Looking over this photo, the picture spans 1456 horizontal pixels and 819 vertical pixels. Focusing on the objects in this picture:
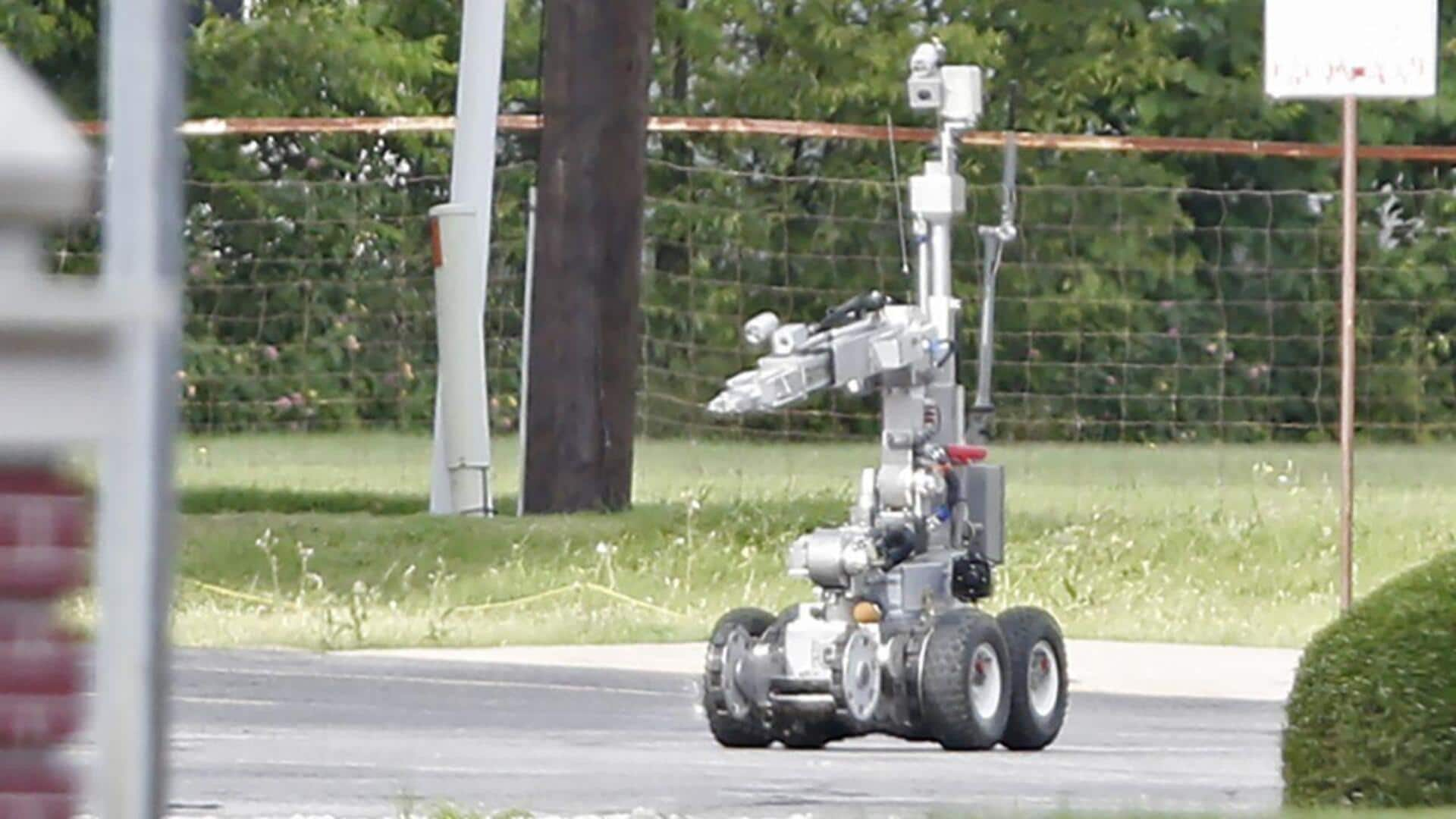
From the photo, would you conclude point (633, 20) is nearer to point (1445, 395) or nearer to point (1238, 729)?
point (1238, 729)

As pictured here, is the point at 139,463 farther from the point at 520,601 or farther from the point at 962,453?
the point at 520,601

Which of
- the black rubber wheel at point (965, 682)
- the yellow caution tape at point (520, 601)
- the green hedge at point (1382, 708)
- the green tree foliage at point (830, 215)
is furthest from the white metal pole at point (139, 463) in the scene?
the green tree foliage at point (830, 215)

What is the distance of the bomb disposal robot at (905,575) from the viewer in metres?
10.1

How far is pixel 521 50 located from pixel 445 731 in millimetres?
25056

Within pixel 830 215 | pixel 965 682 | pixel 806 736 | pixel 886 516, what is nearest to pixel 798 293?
pixel 830 215

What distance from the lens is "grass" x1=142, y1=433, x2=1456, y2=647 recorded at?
50.6 feet

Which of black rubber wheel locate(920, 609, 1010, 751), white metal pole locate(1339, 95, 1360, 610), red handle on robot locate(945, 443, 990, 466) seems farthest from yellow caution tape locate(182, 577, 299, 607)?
black rubber wheel locate(920, 609, 1010, 751)

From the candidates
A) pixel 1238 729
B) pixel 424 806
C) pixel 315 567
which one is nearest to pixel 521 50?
pixel 315 567

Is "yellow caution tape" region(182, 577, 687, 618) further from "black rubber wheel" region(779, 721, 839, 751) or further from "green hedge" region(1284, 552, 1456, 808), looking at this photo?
"green hedge" region(1284, 552, 1456, 808)

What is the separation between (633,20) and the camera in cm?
1775

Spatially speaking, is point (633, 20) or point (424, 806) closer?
point (424, 806)

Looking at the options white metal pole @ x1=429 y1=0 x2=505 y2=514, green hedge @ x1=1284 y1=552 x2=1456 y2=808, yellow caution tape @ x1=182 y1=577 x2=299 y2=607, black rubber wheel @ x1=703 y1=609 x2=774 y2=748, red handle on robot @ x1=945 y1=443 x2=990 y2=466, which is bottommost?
yellow caution tape @ x1=182 y1=577 x2=299 y2=607

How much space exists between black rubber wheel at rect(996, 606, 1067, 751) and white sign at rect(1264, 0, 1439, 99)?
2.29m

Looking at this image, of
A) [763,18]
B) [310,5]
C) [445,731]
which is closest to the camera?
[445,731]
